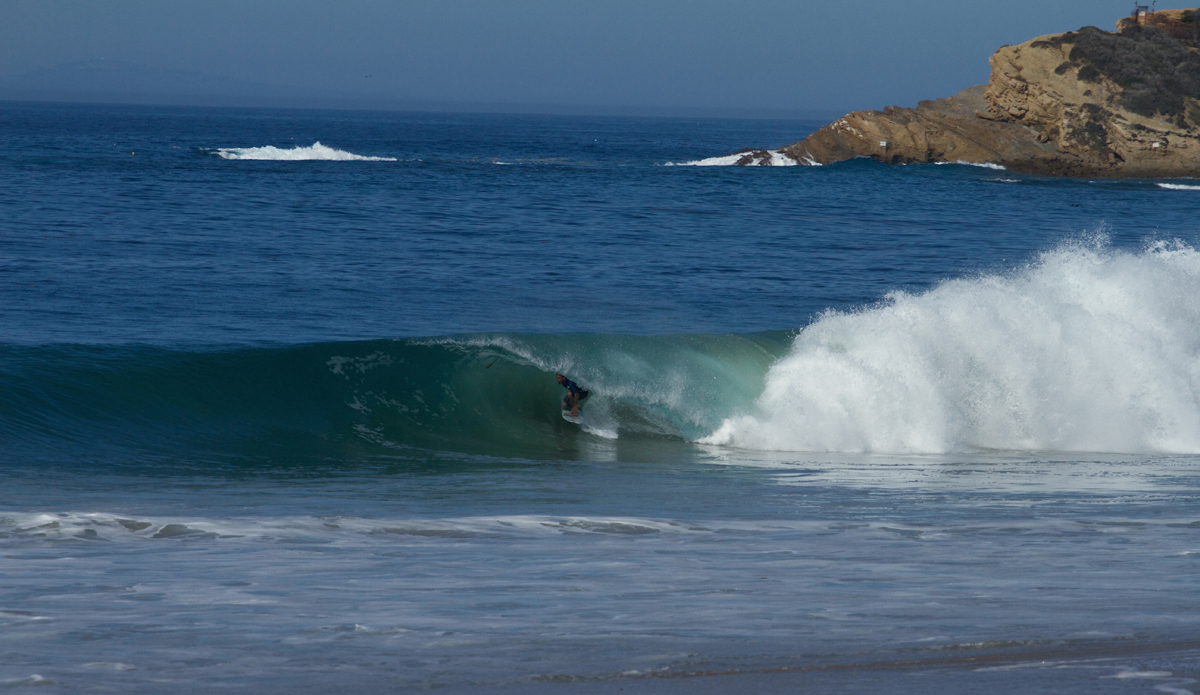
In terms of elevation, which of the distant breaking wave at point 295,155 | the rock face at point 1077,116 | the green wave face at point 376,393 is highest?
the rock face at point 1077,116

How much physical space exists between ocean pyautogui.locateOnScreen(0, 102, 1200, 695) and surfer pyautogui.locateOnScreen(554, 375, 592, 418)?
0.87ft

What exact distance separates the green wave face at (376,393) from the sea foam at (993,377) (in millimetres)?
868

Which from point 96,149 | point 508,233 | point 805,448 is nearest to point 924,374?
point 805,448

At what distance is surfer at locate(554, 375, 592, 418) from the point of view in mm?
11930

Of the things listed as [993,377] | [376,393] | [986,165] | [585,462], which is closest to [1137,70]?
[986,165]

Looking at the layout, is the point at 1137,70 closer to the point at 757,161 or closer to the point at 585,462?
the point at 757,161

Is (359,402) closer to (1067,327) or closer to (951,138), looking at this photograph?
(1067,327)

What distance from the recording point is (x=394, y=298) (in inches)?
690

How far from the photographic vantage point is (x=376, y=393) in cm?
1223

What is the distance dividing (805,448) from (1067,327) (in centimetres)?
441

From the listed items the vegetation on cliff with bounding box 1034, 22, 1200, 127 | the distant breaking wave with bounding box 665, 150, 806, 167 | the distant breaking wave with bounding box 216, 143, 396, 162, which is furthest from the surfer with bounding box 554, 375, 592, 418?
the distant breaking wave with bounding box 216, 143, 396, 162

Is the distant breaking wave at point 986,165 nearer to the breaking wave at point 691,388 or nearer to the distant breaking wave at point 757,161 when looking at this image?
the distant breaking wave at point 757,161

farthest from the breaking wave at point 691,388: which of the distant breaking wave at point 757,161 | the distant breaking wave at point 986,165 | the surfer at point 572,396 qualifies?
the distant breaking wave at point 757,161

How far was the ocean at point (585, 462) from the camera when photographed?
4164 millimetres
